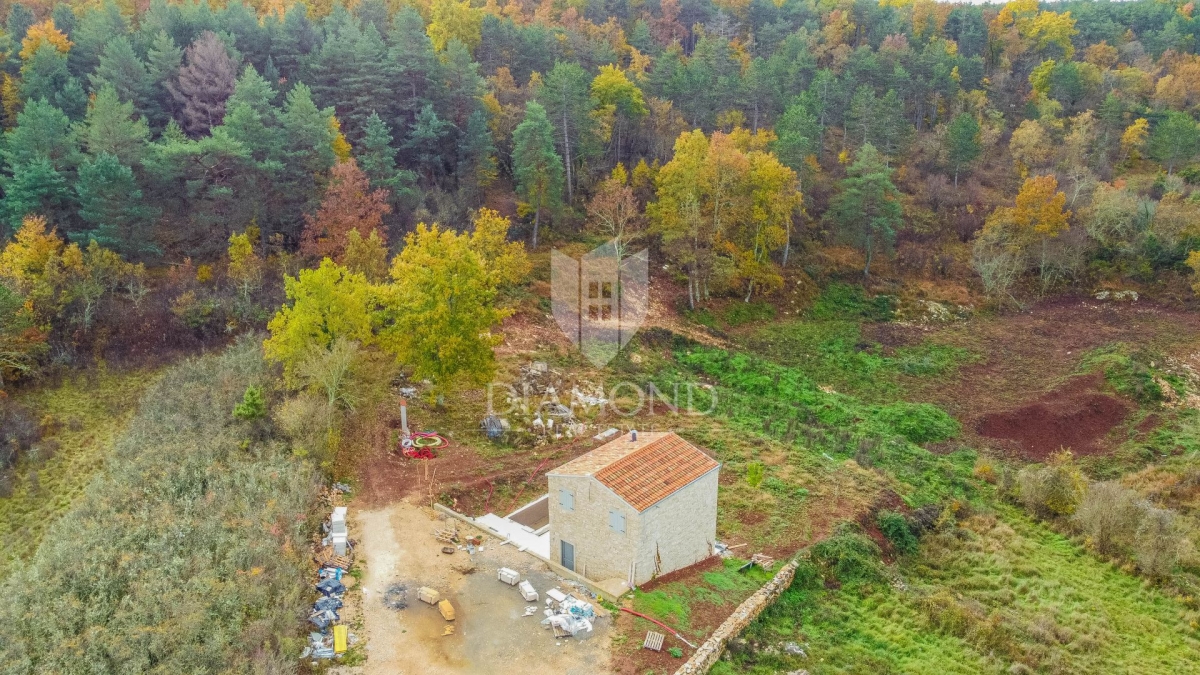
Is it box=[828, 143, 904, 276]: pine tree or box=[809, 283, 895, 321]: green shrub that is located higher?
box=[828, 143, 904, 276]: pine tree

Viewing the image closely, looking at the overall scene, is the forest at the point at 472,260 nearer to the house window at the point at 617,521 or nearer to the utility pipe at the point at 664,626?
the utility pipe at the point at 664,626

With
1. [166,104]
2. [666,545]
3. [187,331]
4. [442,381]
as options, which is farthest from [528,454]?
[166,104]

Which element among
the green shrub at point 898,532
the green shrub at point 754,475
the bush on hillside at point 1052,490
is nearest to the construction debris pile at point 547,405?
the green shrub at point 754,475

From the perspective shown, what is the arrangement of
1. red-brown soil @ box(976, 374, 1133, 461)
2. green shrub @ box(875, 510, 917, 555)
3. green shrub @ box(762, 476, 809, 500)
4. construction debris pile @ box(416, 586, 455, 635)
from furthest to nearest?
red-brown soil @ box(976, 374, 1133, 461) < green shrub @ box(762, 476, 809, 500) < green shrub @ box(875, 510, 917, 555) < construction debris pile @ box(416, 586, 455, 635)

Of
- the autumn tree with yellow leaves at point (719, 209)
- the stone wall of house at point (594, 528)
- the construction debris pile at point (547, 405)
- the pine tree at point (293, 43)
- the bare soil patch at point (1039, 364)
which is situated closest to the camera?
the stone wall of house at point (594, 528)

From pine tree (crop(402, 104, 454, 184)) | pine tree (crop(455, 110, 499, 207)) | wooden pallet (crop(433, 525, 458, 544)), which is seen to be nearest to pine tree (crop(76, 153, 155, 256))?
pine tree (crop(402, 104, 454, 184))

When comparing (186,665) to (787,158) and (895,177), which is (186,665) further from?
(895,177)

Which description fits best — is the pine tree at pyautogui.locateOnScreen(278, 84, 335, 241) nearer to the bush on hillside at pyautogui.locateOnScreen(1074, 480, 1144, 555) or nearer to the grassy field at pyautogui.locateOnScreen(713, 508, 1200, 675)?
the grassy field at pyautogui.locateOnScreen(713, 508, 1200, 675)

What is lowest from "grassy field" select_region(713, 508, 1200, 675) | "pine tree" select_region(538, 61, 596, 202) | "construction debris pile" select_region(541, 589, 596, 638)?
"grassy field" select_region(713, 508, 1200, 675)
